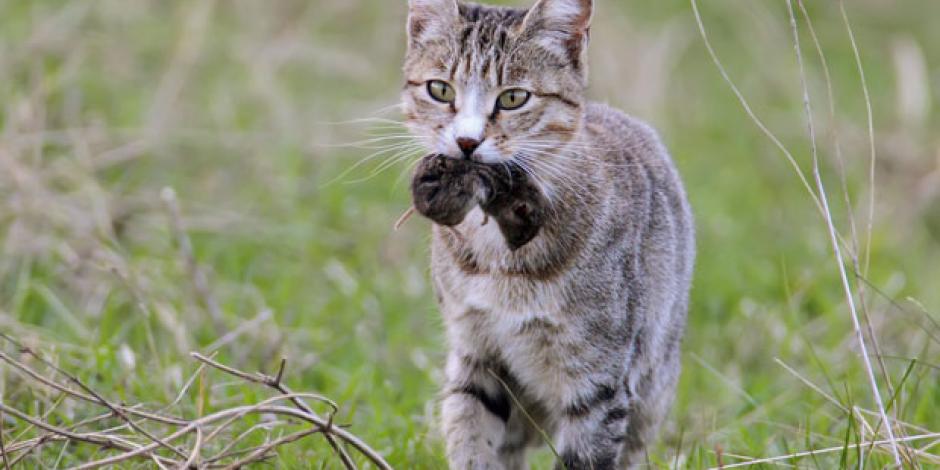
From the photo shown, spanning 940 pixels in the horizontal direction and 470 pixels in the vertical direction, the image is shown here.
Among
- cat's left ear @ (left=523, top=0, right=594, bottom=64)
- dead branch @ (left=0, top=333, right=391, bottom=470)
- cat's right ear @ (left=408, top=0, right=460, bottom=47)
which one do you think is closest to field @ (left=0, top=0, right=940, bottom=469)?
dead branch @ (left=0, top=333, right=391, bottom=470)

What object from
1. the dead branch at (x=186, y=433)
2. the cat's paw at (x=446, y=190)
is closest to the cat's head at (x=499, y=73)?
the cat's paw at (x=446, y=190)

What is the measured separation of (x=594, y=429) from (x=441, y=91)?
1.20 metres

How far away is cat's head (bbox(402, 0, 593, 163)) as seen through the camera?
4.42 m

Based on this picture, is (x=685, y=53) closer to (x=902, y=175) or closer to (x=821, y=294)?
(x=902, y=175)

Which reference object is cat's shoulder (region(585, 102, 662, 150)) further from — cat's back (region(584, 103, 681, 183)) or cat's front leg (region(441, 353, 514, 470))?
cat's front leg (region(441, 353, 514, 470))

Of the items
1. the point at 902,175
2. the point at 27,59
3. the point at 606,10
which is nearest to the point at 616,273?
the point at 27,59

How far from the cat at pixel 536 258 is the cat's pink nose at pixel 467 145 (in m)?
0.03

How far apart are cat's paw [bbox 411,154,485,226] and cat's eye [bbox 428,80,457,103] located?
1.22 ft

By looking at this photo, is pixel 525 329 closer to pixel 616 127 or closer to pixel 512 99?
pixel 512 99

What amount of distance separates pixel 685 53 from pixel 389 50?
2892mm

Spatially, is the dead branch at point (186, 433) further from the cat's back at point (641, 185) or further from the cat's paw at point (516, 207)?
the cat's back at point (641, 185)

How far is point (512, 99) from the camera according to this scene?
4523mm

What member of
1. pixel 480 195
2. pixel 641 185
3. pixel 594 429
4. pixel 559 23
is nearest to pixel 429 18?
pixel 559 23

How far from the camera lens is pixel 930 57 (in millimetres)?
11664
